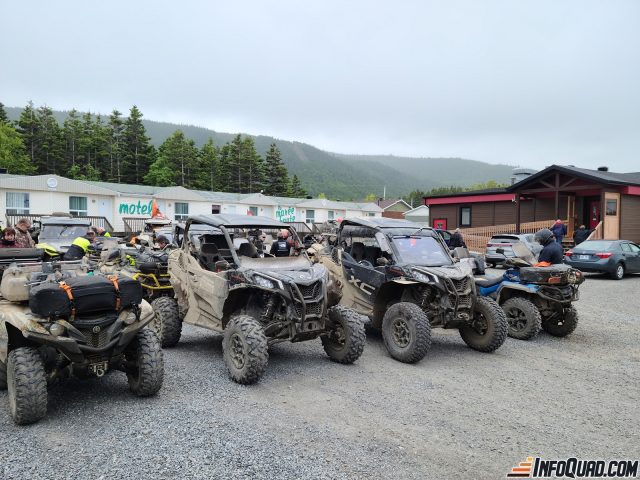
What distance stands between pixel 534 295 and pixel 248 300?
17.4 ft

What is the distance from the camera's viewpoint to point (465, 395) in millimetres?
5434

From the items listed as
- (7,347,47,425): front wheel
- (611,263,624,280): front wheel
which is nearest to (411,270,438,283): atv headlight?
(7,347,47,425): front wheel

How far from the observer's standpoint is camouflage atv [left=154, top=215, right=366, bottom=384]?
564 centimetres

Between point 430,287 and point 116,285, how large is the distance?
14.4ft

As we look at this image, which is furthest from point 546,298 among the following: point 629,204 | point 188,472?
point 629,204

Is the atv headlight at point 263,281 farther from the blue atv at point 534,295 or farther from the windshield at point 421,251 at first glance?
the blue atv at point 534,295

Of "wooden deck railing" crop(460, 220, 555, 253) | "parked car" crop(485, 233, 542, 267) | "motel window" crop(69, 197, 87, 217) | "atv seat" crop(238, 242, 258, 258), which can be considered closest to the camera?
"atv seat" crop(238, 242, 258, 258)

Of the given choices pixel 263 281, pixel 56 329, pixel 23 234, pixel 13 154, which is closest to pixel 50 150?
pixel 13 154

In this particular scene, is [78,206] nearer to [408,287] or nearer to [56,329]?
[408,287]

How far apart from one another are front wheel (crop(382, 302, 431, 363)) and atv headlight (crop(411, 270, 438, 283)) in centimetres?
40

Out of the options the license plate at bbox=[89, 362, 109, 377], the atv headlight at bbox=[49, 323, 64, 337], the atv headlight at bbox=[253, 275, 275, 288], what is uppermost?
the atv headlight at bbox=[253, 275, 275, 288]

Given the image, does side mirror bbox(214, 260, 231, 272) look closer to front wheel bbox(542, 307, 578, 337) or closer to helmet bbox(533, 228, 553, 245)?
helmet bbox(533, 228, 553, 245)

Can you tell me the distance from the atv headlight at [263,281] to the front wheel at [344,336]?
1149mm

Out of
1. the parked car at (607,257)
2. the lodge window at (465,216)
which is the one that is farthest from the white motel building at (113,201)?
the parked car at (607,257)
